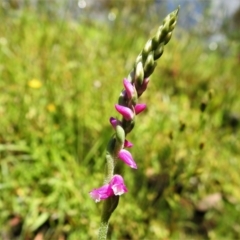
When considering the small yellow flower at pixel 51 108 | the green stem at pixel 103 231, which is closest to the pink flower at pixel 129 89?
the green stem at pixel 103 231

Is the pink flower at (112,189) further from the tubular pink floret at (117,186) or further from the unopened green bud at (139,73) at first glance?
the unopened green bud at (139,73)

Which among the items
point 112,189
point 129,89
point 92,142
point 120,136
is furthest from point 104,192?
point 92,142

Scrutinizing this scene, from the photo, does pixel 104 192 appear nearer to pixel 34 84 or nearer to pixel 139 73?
pixel 139 73

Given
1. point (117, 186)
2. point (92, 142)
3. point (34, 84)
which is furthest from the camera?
point (34, 84)

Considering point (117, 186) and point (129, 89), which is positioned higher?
point (129, 89)

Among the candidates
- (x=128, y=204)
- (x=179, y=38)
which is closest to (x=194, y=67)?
(x=179, y=38)

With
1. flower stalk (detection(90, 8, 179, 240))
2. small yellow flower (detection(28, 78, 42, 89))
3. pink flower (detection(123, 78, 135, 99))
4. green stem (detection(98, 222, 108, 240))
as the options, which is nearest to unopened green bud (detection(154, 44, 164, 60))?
flower stalk (detection(90, 8, 179, 240))

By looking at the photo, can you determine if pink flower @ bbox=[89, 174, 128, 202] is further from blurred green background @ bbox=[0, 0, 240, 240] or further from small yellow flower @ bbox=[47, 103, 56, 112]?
small yellow flower @ bbox=[47, 103, 56, 112]
